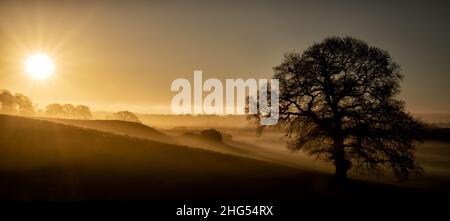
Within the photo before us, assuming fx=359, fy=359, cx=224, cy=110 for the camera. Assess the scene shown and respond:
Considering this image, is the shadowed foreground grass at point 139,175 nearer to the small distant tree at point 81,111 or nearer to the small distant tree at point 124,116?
the small distant tree at point 124,116

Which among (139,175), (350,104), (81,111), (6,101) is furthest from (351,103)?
(81,111)

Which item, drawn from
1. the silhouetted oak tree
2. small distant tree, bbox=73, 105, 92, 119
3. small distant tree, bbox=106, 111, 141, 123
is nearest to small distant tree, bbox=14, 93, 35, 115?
small distant tree, bbox=73, 105, 92, 119

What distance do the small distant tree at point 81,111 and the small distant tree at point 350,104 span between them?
119m

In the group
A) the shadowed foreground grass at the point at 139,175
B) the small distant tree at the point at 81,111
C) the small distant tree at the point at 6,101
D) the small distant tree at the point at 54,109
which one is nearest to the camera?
the shadowed foreground grass at the point at 139,175

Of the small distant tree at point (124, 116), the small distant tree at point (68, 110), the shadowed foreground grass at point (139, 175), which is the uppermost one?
the small distant tree at point (68, 110)

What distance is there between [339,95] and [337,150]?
3.95 m

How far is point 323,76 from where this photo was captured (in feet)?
82.8

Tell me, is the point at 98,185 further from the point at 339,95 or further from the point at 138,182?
the point at 339,95

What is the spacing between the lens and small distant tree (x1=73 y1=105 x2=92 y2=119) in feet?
430

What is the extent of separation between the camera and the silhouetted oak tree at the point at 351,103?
24.5m

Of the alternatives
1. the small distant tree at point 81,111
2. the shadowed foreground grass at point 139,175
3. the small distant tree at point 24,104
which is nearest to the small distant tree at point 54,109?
the small distant tree at point 81,111

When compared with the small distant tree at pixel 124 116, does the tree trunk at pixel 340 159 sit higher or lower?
lower

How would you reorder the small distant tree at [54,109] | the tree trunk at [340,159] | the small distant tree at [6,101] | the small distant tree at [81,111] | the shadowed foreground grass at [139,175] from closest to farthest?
the shadowed foreground grass at [139,175] < the tree trunk at [340,159] < the small distant tree at [6,101] < the small distant tree at [54,109] < the small distant tree at [81,111]
